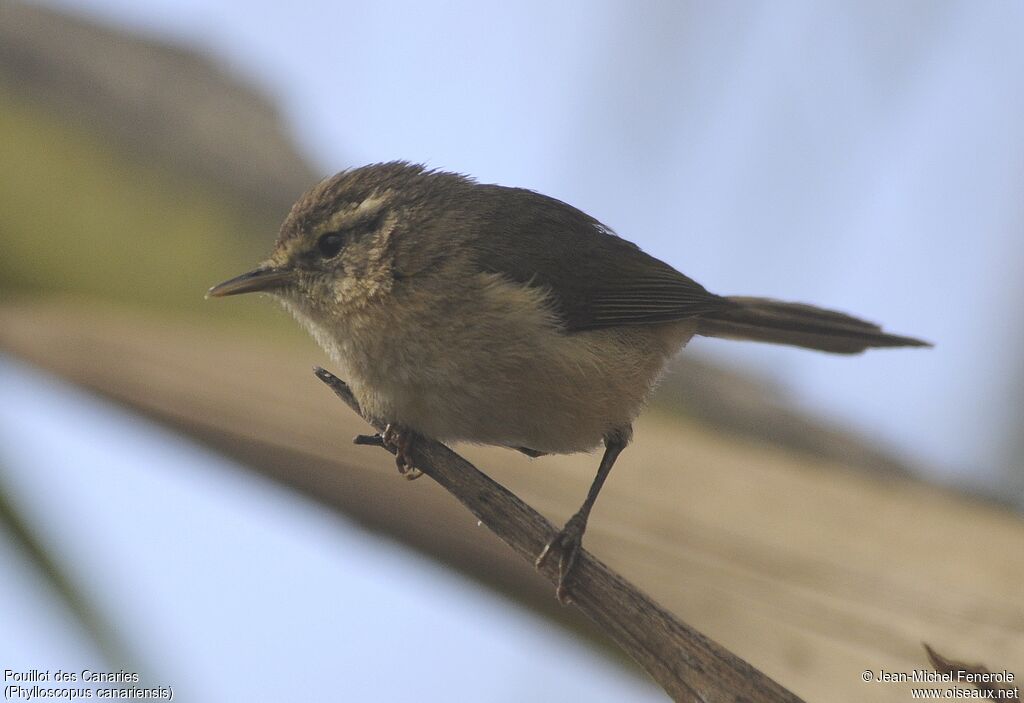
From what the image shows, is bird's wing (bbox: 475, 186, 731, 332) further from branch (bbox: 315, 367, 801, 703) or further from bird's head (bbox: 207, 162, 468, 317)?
branch (bbox: 315, 367, 801, 703)

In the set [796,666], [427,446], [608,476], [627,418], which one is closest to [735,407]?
[627,418]

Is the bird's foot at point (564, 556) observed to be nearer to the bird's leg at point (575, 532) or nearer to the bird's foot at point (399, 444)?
the bird's leg at point (575, 532)

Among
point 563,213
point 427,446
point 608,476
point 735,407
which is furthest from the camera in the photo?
point 735,407

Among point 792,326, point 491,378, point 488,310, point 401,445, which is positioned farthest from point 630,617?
point 792,326

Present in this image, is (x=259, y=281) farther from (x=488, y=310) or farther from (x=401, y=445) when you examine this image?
(x=401, y=445)

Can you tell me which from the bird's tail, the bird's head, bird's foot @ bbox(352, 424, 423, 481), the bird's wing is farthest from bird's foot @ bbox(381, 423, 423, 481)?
the bird's tail

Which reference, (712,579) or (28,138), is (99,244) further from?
(712,579)
